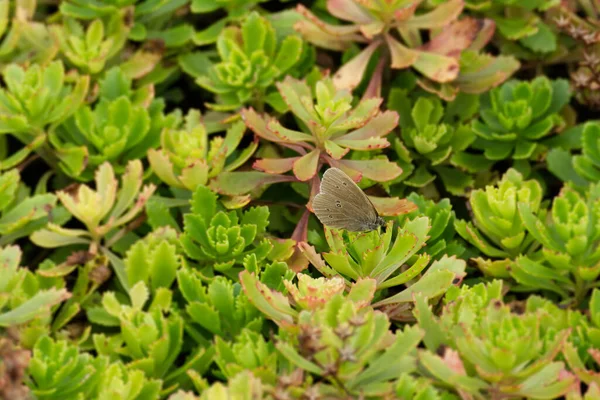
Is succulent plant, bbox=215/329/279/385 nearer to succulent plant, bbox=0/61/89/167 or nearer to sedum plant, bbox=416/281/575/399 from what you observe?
sedum plant, bbox=416/281/575/399

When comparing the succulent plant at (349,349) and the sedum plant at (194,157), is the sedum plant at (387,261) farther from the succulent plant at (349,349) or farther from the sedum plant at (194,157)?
the sedum plant at (194,157)

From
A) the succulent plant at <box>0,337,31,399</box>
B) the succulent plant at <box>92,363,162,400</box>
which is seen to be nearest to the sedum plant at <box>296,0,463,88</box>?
the succulent plant at <box>92,363,162,400</box>

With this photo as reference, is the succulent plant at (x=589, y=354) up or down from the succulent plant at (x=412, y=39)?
down

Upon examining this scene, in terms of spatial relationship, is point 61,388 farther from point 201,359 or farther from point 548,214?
point 548,214

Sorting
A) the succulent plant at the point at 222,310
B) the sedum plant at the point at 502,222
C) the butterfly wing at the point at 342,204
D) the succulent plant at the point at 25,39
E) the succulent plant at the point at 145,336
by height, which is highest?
the succulent plant at the point at 25,39

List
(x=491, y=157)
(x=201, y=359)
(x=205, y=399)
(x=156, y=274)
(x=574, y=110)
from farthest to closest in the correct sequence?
(x=574, y=110) < (x=491, y=157) < (x=156, y=274) < (x=201, y=359) < (x=205, y=399)

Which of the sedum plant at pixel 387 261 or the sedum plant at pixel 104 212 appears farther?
the sedum plant at pixel 104 212

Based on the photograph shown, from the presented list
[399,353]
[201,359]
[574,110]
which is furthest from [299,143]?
[574,110]

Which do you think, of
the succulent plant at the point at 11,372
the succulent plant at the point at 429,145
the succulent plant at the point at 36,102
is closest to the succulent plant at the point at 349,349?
the succulent plant at the point at 11,372

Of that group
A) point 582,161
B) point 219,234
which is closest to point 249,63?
point 219,234
